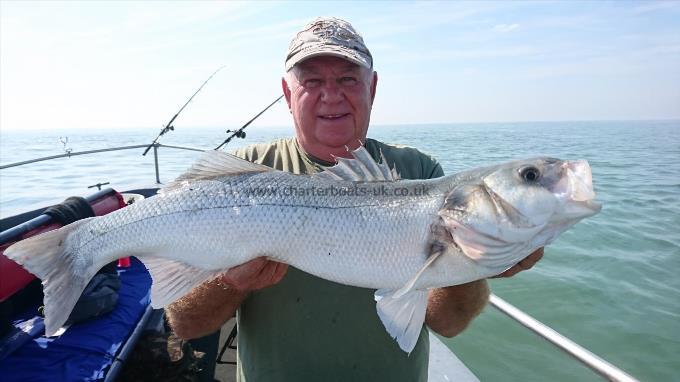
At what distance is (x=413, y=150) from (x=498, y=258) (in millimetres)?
1390

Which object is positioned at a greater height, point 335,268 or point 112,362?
point 335,268

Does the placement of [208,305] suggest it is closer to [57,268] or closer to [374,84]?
[57,268]

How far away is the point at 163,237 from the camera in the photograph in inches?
96.4

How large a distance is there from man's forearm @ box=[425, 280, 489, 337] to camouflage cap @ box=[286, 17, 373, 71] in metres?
1.78

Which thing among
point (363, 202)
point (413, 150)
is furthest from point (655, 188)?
point (363, 202)

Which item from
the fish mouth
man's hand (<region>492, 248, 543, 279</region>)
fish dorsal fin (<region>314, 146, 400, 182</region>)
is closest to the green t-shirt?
fish dorsal fin (<region>314, 146, 400, 182</region>)

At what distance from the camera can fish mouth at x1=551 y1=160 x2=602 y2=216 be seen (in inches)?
79.7

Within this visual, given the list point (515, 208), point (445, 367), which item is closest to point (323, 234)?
point (515, 208)

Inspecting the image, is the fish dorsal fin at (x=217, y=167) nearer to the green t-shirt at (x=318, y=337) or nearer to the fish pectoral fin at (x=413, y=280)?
the green t-shirt at (x=318, y=337)

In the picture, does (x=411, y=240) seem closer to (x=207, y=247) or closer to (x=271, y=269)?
(x=271, y=269)

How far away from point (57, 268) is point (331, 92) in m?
2.16

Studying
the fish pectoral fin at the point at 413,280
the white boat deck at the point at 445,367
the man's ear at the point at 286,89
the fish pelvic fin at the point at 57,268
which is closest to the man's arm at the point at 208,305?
the fish pelvic fin at the point at 57,268

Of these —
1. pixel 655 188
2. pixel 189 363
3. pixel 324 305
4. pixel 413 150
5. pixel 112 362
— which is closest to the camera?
pixel 324 305

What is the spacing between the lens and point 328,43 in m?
3.08
